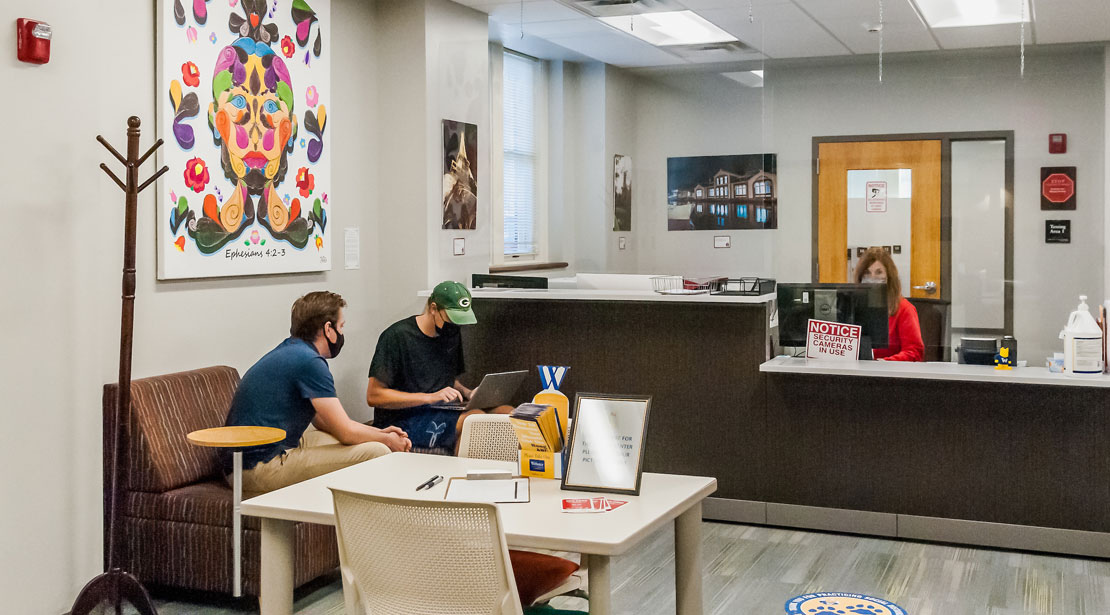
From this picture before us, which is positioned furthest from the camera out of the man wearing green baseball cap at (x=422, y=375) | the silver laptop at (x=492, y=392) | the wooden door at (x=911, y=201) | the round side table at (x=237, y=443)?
the wooden door at (x=911, y=201)

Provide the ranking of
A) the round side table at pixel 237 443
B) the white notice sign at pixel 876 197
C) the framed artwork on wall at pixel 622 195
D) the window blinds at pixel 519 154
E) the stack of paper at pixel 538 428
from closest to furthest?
the stack of paper at pixel 538 428 → the round side table at pixel 237 443 → the framed artwork on wall at pixel 622 195 → the window blinds at pixel 519 154 → the white notice sign at pixel 876 197

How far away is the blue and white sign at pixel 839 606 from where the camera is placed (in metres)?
2.19

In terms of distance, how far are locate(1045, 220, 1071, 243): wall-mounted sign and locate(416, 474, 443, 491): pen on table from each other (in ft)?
17.0

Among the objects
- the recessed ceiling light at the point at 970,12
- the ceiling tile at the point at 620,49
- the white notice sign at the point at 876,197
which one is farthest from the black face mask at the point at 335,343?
the white notice sign at the point at 876,197

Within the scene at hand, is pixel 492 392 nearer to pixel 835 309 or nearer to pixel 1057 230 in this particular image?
pixel 835 309

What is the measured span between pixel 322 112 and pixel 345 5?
690mm

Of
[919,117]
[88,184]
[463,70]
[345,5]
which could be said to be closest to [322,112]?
[345,5]

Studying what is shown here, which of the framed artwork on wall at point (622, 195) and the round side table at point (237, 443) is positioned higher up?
the framed artwork on wall at point (622, 195)

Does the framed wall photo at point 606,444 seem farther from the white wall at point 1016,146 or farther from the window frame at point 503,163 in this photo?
the window frame at point 503,163

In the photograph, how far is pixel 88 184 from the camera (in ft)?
12.7

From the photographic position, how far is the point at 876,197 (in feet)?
24.5

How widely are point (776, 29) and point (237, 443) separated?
4.69 metres

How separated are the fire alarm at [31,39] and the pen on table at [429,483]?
2.05 metres

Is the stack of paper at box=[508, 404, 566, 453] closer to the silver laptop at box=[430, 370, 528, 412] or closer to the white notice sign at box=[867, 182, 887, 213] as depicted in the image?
the silver laptop at box=[430, 370, 528, 412]
